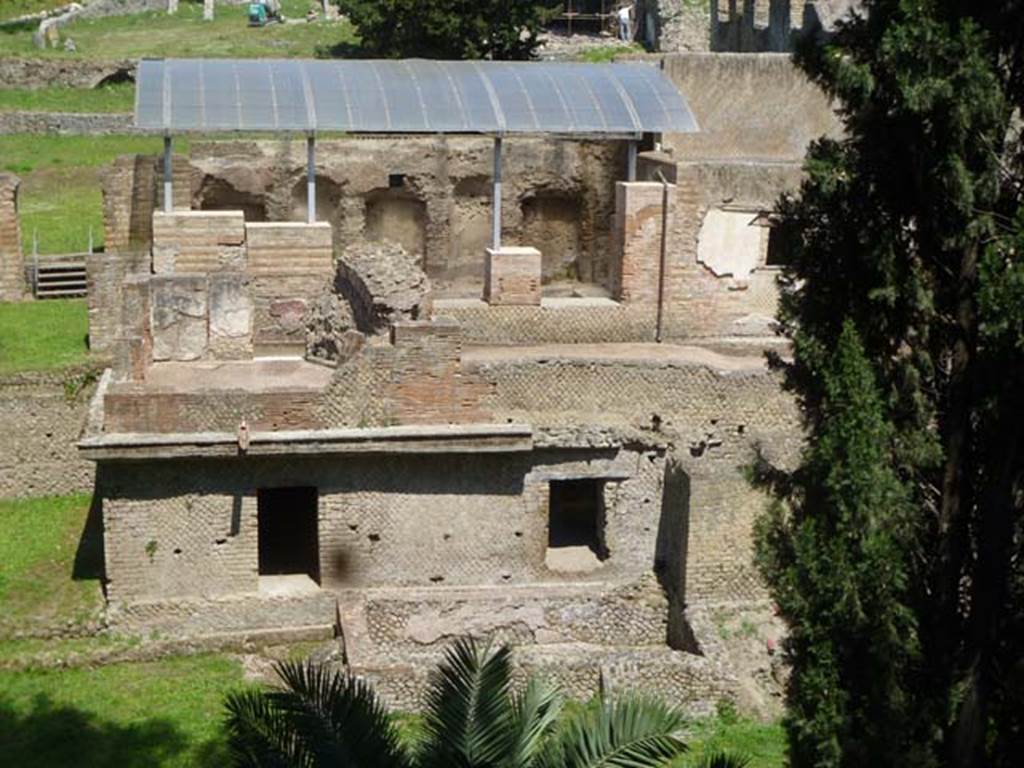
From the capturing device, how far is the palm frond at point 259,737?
8.86 meters

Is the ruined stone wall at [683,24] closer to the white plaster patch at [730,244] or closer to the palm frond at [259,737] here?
the white plaster patch at [730,244]

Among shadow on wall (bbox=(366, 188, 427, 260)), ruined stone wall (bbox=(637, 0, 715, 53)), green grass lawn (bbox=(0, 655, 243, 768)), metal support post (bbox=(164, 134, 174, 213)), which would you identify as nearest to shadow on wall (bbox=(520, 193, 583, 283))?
shadow on wall (bbox=(366, 188, 427, 260))

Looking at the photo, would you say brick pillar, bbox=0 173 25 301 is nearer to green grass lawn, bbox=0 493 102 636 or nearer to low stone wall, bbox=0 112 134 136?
green grass lawn, bbox=0 493 102 636

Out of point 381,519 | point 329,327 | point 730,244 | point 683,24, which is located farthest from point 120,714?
point 683,24

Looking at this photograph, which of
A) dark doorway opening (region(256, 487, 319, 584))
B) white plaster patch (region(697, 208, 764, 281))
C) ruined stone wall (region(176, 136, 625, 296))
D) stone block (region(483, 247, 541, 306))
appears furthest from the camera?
ruined stone wall (region(176, 136, 625, 296))

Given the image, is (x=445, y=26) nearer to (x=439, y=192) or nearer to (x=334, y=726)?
(x=439, y=192)

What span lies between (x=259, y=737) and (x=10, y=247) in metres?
15.2

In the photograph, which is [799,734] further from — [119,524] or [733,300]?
[733,300]

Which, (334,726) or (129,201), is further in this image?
(129,201)

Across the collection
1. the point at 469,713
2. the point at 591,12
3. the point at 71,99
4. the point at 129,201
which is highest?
the point at 591,12

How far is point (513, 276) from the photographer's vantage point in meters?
19.9

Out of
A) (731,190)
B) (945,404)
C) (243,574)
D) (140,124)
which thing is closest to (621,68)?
(731,190)

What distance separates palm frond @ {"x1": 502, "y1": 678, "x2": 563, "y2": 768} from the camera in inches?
353

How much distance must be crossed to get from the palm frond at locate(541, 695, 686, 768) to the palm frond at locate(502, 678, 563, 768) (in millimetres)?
141
